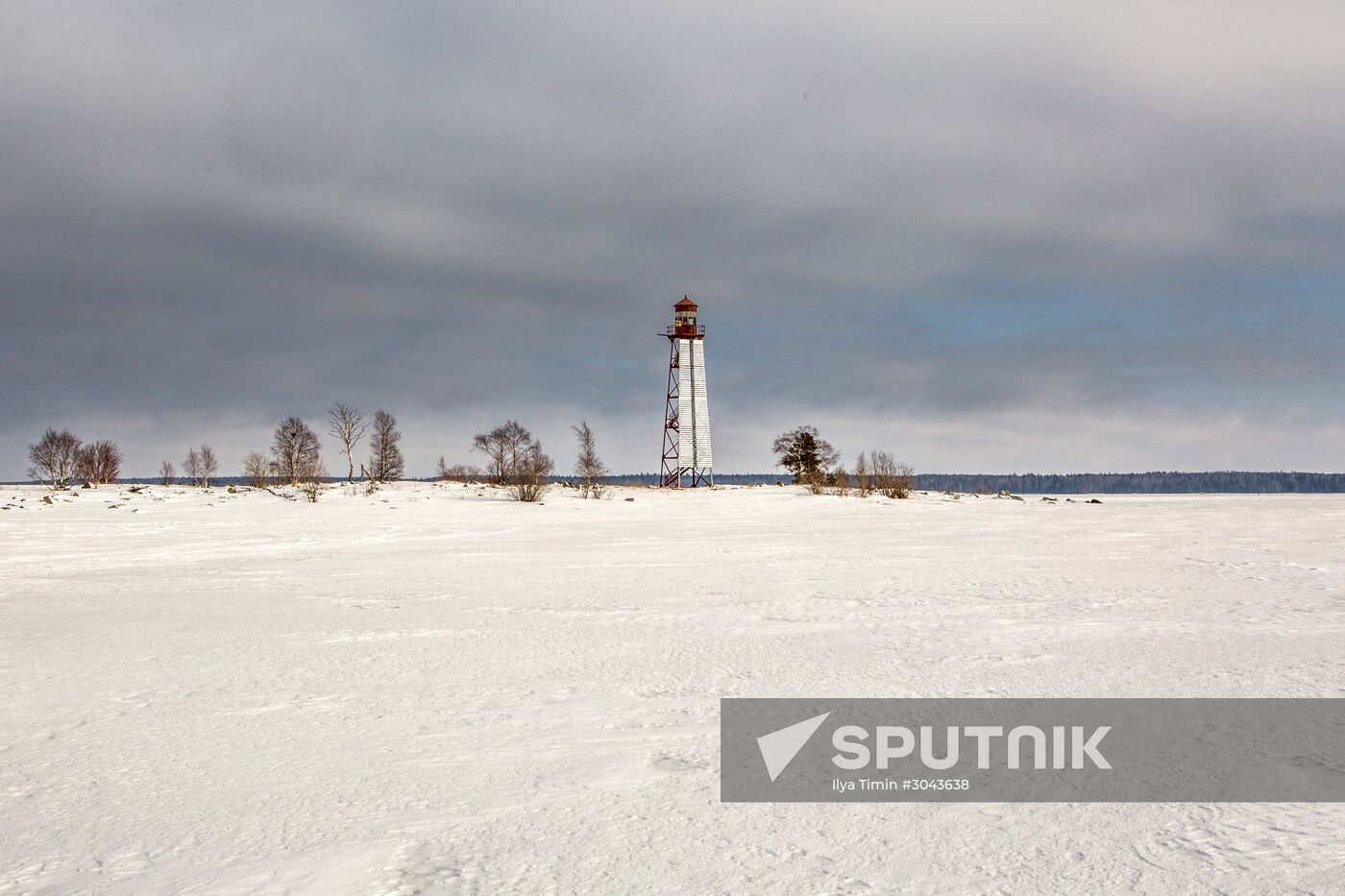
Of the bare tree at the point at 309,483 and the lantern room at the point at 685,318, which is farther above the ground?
the lantern room at the point at 685,318

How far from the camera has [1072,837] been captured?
2545mm

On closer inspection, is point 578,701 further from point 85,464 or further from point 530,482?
point 85,464

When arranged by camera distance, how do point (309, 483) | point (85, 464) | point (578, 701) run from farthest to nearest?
point (85, 464) → point (309, 483) → point (578, 701)

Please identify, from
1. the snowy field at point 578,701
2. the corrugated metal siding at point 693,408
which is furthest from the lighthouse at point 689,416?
the snowy field at point 578,701

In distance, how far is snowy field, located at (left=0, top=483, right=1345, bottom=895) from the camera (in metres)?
2.41

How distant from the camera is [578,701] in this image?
4133 millimetres

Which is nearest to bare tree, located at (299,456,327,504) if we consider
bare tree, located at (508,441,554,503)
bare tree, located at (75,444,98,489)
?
bare tree, located at (508,441,554,503)

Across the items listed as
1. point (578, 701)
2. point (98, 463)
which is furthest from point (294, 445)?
point (578, 701)

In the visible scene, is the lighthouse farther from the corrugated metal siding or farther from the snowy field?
the snowy field

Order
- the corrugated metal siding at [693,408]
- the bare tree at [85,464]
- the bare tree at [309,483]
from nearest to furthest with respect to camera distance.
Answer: the bare tree at [309,483] → the corrugated metal siding at [693,408] → the bare tree at [85,464]

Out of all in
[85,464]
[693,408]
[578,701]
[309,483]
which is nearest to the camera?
[578,701]

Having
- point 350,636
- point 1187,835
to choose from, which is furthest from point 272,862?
point 350,636

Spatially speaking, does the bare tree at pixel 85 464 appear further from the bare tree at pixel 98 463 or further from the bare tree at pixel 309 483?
the bare tree at pixel 309 483

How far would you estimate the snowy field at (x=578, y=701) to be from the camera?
7.90 ft
